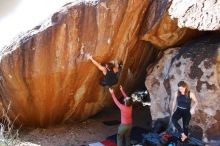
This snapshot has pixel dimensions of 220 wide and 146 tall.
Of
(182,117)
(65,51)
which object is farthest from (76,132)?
(182,117)

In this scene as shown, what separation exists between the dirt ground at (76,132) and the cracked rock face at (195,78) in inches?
50.5

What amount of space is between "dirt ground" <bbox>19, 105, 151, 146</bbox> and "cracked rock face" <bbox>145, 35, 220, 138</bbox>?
4.21ft

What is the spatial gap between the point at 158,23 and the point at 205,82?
1538 millimetres

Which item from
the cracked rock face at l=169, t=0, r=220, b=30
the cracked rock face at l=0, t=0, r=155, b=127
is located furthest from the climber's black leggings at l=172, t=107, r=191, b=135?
the cracked rock face at l=0, t=0, r=155, b=127

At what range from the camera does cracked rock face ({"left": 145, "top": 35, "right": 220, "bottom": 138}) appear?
26.3 feet

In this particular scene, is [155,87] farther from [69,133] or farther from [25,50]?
[25,50]

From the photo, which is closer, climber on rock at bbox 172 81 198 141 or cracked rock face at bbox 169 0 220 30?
cracked rock face at bbox 169 0 220 30

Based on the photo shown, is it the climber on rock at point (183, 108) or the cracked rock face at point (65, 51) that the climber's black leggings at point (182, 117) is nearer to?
the climber on rock at point (183, 108)

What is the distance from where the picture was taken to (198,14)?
756 centimetres

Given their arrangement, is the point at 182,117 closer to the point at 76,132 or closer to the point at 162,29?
the point at 162,29

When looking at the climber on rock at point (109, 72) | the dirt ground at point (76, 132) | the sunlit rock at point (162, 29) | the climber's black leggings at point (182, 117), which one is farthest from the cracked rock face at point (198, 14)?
the dirt ground at point (76, 132)

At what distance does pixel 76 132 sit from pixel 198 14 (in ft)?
12.6

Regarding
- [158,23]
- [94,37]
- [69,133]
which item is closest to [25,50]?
[94,37]

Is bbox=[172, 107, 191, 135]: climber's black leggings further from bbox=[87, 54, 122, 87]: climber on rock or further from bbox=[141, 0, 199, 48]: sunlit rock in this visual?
bbox=[141, 0, 199, 48]: sunlit rock
